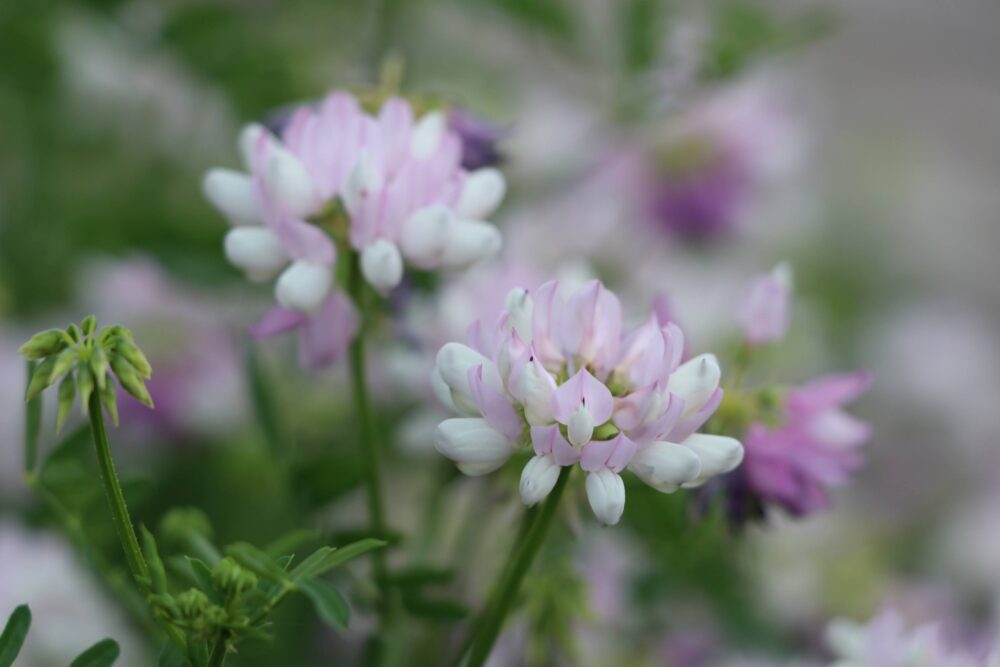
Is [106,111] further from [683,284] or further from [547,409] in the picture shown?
[547,409]

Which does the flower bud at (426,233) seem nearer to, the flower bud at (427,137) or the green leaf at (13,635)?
the flower bud at (427,137)

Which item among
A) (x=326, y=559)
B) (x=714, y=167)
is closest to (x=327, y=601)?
(x=326, y=559)

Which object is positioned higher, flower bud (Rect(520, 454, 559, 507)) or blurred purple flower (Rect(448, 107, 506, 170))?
blurred purple flower (Rect(448, 107, 506, 170))

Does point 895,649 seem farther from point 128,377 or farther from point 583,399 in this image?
point 128,377

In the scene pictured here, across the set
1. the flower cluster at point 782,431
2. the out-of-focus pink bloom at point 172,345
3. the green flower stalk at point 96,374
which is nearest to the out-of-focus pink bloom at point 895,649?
the flower cluster at point 782,431

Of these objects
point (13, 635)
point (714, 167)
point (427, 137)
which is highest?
point (714, 167)

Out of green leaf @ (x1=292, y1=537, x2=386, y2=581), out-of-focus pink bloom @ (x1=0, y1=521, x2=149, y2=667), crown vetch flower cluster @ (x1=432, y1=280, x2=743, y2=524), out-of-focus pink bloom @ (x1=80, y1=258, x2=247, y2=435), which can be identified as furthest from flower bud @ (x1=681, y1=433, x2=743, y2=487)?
out-of-focus pink bloom @ (x1=80, y1=258, x2=247, y2=435)

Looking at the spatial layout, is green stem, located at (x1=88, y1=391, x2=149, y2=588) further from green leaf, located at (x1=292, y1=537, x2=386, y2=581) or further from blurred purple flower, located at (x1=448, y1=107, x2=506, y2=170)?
blurred purple flower, located at (x1=448, y1=107, x2=506, y2=170)
